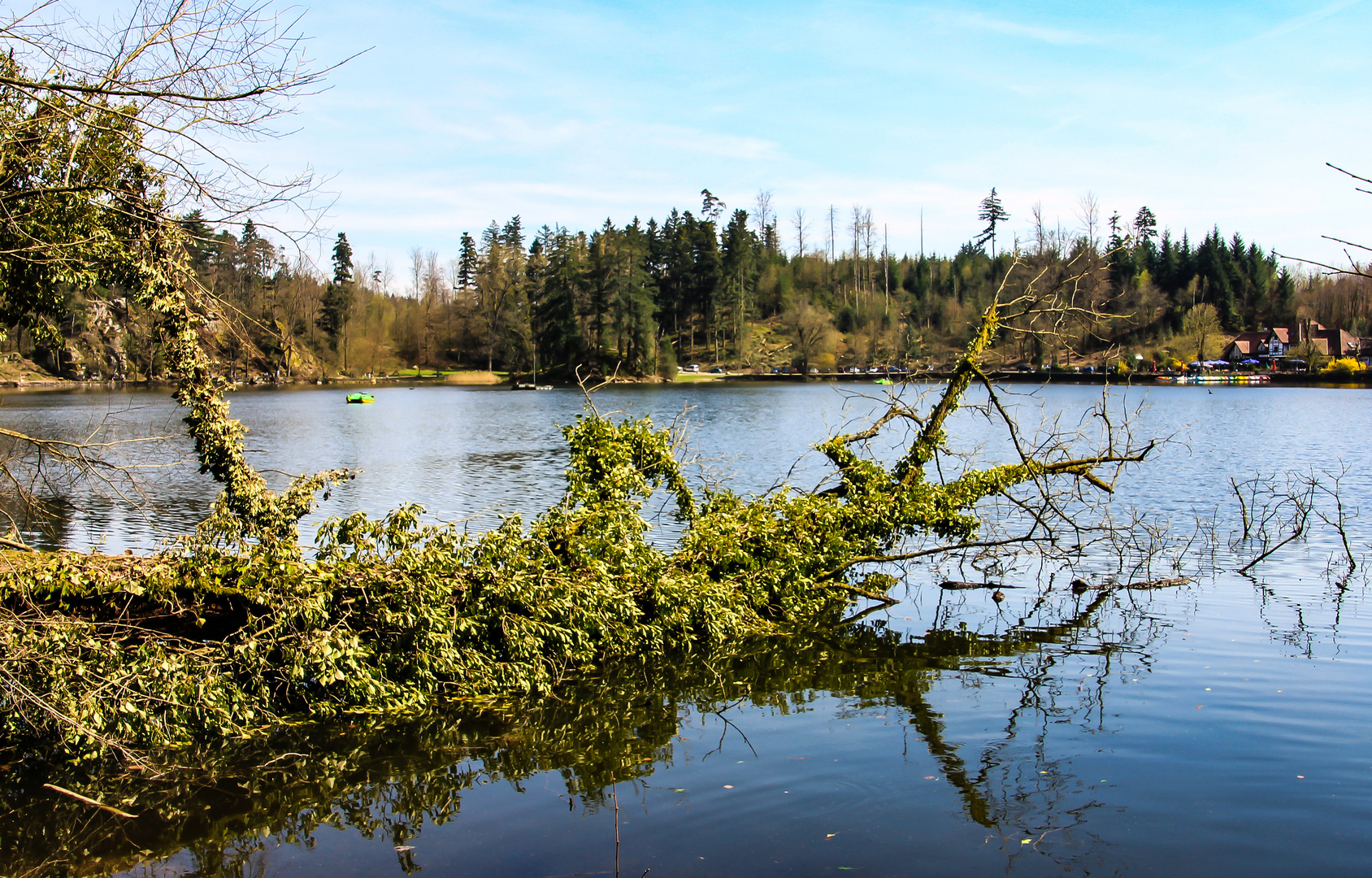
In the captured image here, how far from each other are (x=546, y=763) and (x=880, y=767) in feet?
10.2

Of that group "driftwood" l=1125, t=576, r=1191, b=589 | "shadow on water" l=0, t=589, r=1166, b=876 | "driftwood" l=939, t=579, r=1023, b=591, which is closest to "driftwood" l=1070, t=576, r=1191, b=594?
"driftwood" l=1125, t=576, r=1191, b=589

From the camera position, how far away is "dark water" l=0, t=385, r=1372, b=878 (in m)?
6.94

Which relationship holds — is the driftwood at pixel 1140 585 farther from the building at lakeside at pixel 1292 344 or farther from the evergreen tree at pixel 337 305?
the building at lakeside at pixel 1292 344

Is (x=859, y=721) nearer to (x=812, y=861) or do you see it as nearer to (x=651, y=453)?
(x=812, y=861)

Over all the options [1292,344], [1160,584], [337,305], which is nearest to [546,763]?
[1160,584]

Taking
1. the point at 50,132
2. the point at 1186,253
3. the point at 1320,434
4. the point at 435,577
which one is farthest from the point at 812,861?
the point at 1186,253

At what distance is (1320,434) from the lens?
3781 centimetres

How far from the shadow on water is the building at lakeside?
97.5 metres

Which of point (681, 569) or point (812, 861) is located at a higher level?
point (681, 569)

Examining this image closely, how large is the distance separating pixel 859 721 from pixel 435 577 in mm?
4706

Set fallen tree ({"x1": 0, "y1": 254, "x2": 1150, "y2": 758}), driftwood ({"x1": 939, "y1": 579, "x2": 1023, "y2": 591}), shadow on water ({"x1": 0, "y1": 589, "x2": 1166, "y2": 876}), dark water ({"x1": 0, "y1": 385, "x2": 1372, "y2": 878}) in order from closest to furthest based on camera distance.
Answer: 1. dark water ({"x1": 0, "y1": 385, "x2": 1372, "y2": 878})
2. shadow on water ({"x1": 0, "y1": 589, "x2": 1166, "y2": 876})
3. fallen tree ({"x1": 0, "y1": 254, "x2": 1150, "y2": 758})
4. driftwood ({"x1": 939, "y1": 579, "x2": 1023, "y2": 591})

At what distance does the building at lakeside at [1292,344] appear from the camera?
91838 millimetres

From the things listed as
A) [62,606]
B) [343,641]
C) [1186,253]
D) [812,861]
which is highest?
[1186,253]

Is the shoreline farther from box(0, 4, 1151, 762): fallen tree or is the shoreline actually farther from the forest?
box(0, 4, 1151, 762): fallen tree
